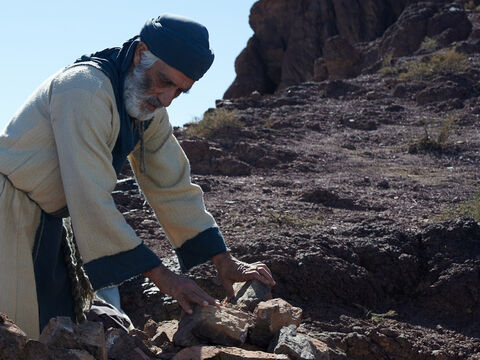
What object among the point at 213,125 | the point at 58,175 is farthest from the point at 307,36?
the point at 58,175

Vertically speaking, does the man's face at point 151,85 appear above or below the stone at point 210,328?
above

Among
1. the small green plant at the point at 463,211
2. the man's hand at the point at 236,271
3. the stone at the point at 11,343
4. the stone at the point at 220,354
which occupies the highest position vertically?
the stone at the point at 11,343

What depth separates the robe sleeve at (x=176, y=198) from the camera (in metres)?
3.27

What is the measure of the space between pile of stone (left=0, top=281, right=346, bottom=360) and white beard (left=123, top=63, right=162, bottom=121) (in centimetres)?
78

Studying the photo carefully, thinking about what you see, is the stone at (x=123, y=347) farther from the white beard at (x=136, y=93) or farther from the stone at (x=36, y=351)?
the white beard at (x=136, y=93)

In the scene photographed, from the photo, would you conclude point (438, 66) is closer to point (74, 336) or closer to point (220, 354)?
point (220, 354)

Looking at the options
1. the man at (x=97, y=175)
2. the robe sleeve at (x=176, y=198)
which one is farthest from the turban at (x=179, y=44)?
the robe sleeve at (x=176, y=198)

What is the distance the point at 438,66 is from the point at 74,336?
46.9 feet

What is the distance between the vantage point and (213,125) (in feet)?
39.3

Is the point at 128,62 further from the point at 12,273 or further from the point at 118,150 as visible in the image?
the point at 12,273

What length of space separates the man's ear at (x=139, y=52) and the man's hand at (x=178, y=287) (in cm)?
79

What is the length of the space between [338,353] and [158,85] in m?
1.39

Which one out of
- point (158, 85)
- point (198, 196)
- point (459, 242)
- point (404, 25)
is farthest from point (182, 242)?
point (404, 25)

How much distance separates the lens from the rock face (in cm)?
2231
